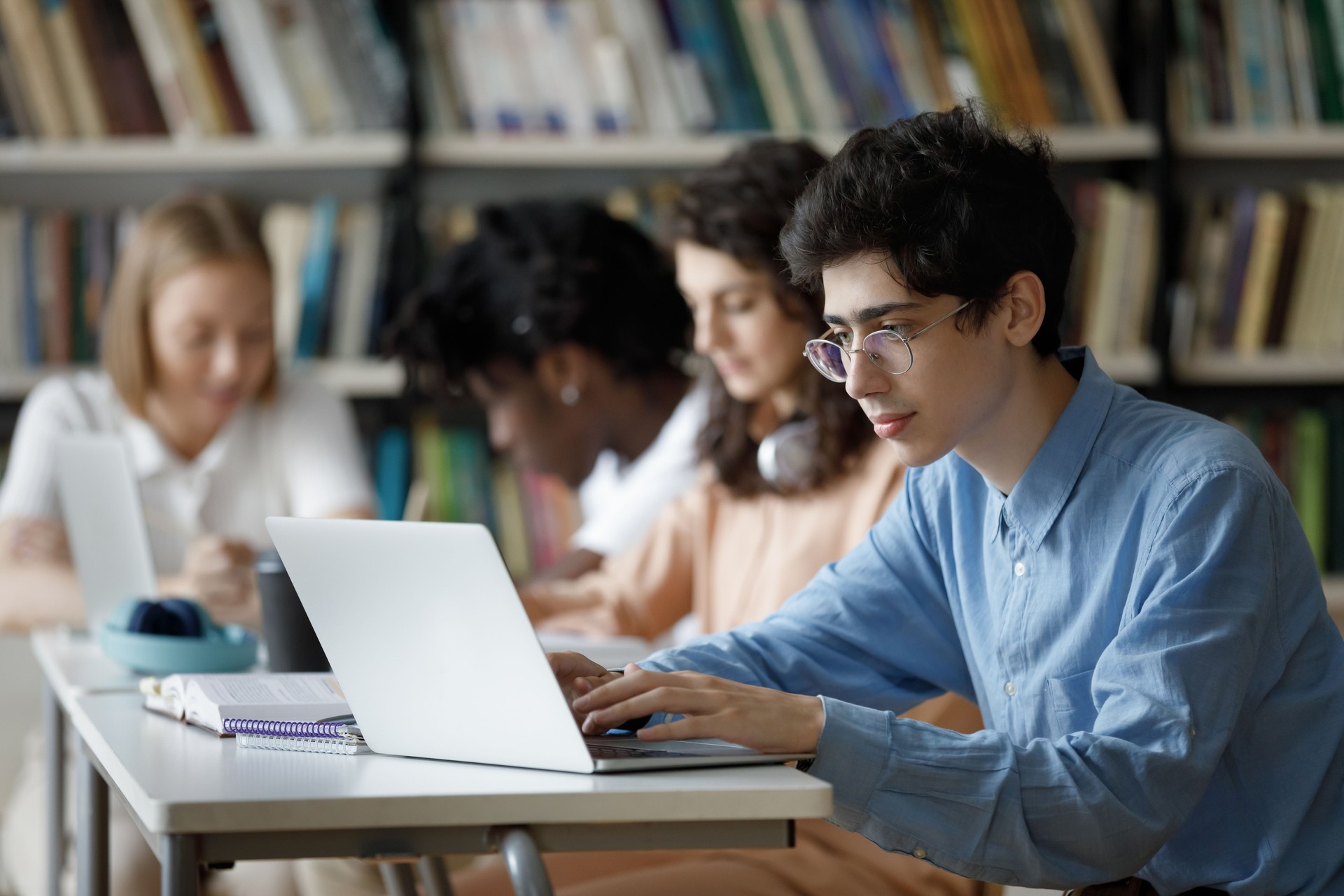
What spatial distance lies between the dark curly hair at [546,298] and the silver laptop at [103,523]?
3.04 feet

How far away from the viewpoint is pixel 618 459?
2641 mm

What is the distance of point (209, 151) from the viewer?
273 centimetres

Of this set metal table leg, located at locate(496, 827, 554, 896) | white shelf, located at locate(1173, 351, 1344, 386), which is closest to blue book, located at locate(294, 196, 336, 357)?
white shelf, located at locate(1173, 351, 1344, 386)

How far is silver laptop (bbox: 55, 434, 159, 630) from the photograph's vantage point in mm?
1636

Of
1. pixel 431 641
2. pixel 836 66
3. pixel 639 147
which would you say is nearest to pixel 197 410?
pixel 639 147

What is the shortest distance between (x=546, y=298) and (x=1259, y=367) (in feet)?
4.69

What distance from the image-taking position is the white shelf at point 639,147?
2.77m

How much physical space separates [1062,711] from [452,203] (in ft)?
7.41

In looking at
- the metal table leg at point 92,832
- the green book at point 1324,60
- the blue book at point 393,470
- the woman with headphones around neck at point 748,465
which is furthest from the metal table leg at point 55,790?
the green book at point 1324,60

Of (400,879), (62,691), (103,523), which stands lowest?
(400,879)

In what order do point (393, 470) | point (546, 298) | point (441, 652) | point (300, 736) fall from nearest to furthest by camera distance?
point (441, 652) → point (300, 736) → point (546, 298) → point (393, 470)

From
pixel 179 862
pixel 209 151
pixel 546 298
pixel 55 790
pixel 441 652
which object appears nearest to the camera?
pixel 179 862

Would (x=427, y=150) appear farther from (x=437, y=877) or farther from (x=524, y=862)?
(x=524, y=862)

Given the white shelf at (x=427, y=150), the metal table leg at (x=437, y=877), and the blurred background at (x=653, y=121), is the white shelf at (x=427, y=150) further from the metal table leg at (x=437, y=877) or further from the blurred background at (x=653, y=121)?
the metal table leg at (x=437, y=877)
